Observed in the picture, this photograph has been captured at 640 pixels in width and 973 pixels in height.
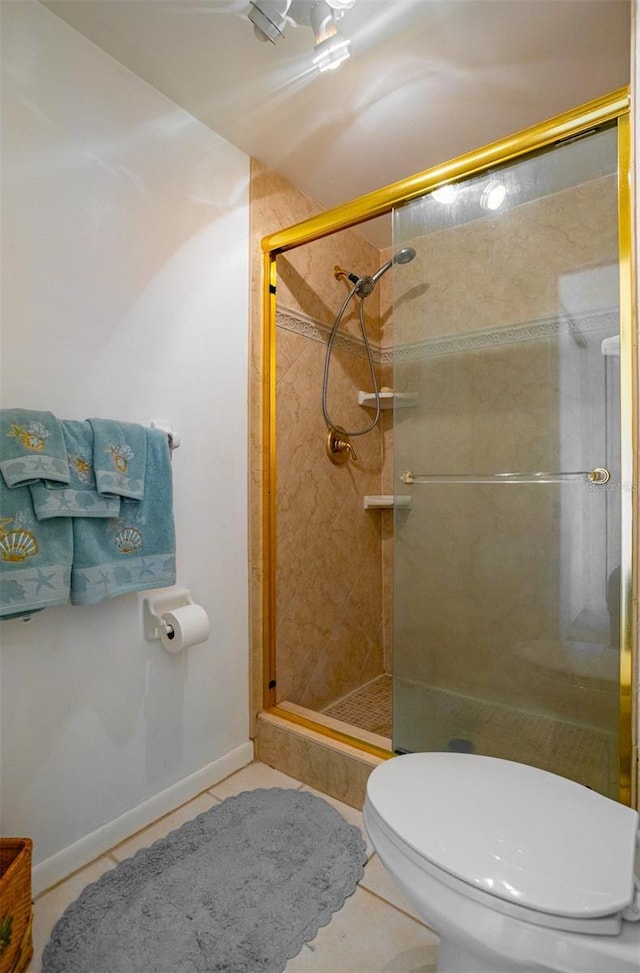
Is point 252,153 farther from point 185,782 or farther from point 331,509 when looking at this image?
point 185,782

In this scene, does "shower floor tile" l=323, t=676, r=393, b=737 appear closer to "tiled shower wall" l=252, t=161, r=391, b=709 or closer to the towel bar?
"tiled shower wall" l=252, t=161, r=391, b=709

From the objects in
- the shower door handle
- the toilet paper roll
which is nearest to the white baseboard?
the toilet paper roll

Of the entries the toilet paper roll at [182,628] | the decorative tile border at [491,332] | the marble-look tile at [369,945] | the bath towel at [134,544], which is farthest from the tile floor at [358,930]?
the decorative tile border at [491,332]

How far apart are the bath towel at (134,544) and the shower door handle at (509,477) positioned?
0.77 m

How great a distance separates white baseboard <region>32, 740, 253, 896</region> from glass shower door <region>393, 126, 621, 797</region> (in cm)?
60

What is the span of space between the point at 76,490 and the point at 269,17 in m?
1.23

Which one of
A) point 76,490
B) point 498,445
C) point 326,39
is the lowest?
point 76,490

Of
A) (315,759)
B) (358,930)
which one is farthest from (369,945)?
(315,759)

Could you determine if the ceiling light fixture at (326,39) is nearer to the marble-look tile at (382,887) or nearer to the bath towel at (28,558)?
the bath towel at (28,558)

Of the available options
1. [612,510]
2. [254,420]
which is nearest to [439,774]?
[612,510]

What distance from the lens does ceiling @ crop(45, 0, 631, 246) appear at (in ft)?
4.06

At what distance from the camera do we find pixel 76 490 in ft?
3.92

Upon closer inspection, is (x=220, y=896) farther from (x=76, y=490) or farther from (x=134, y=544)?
(x=76, y=490)

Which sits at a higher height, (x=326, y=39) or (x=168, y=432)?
(x=326, y=39)
